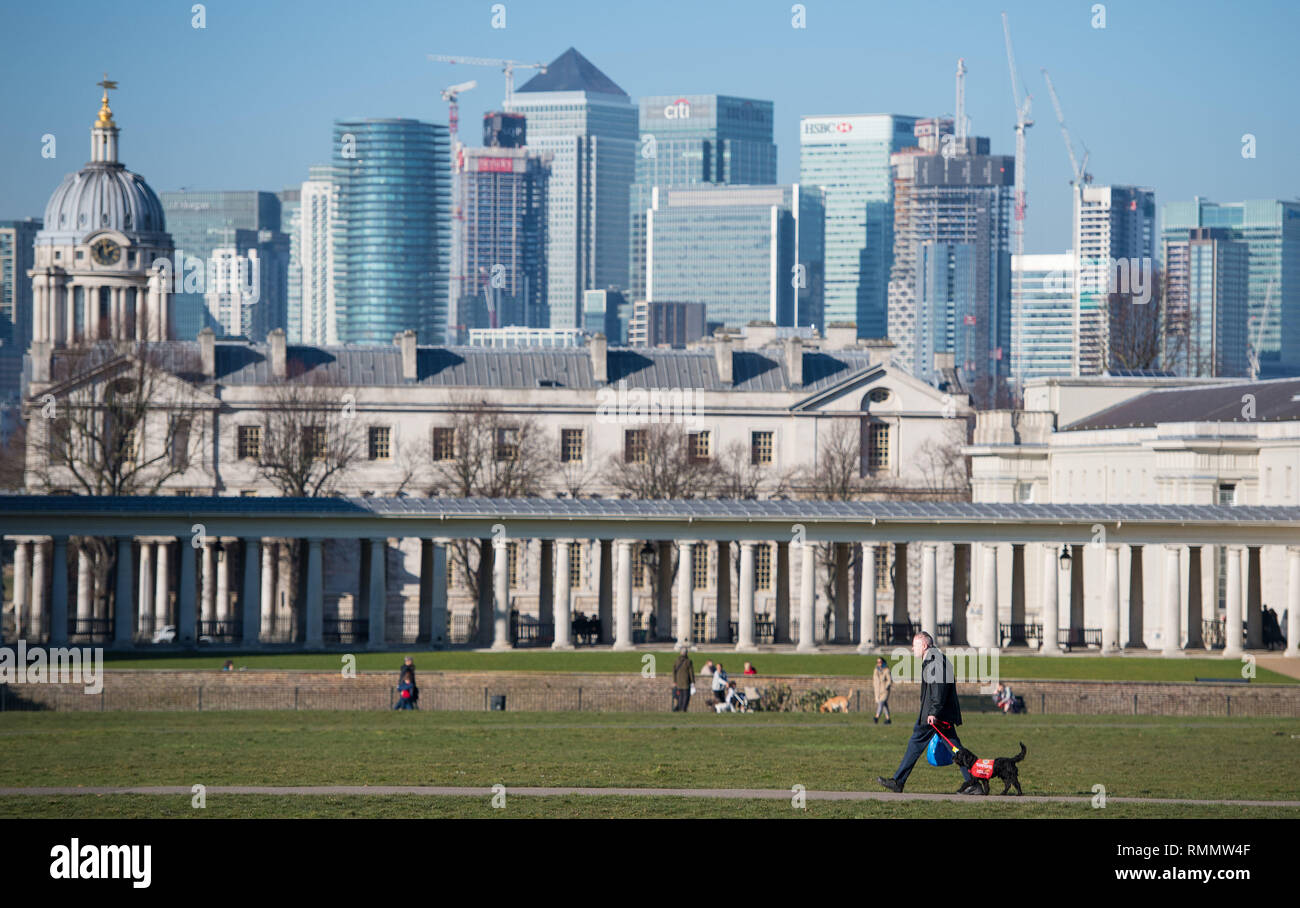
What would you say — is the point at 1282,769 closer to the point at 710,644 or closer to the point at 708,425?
the point at 710,644

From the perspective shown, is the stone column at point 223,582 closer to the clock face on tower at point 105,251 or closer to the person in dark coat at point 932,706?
the clock face on tower at point 105,251

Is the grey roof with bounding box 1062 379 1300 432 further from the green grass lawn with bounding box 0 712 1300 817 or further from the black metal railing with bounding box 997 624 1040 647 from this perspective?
the green grass lawn with bounding box 0 712 1300 817

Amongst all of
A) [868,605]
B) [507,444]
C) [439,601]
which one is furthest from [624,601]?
[507,444]

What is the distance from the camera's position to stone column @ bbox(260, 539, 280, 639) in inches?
3807

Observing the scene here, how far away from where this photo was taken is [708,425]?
384 ft

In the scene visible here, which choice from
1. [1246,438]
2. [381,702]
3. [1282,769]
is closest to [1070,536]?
[1246,438]

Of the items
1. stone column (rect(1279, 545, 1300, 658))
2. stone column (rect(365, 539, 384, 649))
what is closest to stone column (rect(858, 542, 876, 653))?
stone column (rect(365, 539, 384, 649))

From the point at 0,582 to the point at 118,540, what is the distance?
12302 millimetres

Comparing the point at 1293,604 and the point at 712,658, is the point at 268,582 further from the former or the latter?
the point at 1293,604

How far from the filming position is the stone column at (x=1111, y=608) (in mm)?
81125

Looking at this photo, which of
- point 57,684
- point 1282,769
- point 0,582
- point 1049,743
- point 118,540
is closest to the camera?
point 1282,769

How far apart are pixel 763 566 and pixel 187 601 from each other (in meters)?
33.8

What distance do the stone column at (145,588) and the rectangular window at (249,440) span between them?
40.8 feet

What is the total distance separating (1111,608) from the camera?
271 feet
